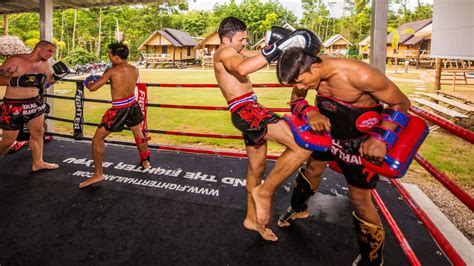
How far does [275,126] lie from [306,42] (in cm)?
59

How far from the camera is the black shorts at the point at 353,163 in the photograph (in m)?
1.92

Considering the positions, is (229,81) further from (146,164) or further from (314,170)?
(146,164)

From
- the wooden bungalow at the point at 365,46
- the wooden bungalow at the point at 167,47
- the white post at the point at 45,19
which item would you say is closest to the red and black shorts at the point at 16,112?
the white post at the point at 45,19

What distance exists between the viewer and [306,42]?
1740 mm

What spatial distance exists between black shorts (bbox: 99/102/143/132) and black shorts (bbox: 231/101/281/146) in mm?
1904

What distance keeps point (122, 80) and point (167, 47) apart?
120 feet

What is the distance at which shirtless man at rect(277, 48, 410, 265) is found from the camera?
5.59ft

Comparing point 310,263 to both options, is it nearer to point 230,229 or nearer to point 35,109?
point 230,229

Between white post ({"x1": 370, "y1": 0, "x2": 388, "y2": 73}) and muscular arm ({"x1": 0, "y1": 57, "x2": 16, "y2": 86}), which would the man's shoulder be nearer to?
white post ({"x1": 370, "y1": 0, "x2": 388, "y2": 73})

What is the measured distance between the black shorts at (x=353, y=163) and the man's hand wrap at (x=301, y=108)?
0.90ft

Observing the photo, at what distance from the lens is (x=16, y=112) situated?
377cm

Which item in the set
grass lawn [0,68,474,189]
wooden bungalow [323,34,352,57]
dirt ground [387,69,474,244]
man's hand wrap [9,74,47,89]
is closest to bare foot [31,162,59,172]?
man's hand wrap [9,74,47,89]

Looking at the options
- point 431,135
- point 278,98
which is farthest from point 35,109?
point 278,98

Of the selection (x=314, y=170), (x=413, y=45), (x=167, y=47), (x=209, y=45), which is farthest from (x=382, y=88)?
(x=209, y=45)
